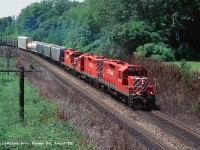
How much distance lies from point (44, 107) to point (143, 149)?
795 cm

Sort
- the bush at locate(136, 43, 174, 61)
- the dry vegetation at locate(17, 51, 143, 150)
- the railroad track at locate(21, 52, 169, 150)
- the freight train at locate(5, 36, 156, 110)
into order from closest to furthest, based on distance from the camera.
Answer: the dry vegetation at locate(17, 51, 143, 150), the railroad track at locate(21, 52, 169, 150), the freight train at locate(5, 36, 156, 110), the bush at locate(136, 43, 174, 61)

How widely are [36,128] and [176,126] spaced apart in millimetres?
9321

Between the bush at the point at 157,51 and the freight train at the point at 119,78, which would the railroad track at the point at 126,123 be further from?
the bush at the point at 157,51

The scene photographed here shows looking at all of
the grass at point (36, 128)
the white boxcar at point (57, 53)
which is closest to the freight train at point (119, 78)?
the white boxcar at point (57, 53)

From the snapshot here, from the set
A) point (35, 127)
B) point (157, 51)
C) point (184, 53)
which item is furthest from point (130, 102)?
point (184, 53)

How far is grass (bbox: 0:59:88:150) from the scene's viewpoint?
1614 centimetres

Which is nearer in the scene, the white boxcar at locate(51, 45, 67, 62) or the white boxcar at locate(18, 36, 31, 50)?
the white boxcar at locate(51, 45, 67, 62)

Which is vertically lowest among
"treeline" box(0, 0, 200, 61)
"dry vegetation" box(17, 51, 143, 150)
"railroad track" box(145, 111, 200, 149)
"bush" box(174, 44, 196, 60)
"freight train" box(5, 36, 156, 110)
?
"railroad track" box(145, 111, 200, 149)

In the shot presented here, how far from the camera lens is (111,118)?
24.7 metres

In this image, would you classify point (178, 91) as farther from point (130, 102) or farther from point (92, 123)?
point (92, 123)

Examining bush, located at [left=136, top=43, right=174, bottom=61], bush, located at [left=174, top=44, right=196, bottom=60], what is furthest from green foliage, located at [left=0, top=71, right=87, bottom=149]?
bush, located at [left=174, top=44, right=196, bottom=60]

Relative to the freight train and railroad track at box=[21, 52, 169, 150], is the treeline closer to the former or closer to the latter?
the freight train

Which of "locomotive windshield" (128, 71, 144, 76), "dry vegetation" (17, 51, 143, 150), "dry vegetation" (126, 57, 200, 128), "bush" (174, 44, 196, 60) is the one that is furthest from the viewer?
"bush" (174, 44, 196, 60)

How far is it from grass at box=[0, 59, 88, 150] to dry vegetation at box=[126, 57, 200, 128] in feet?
31.6
